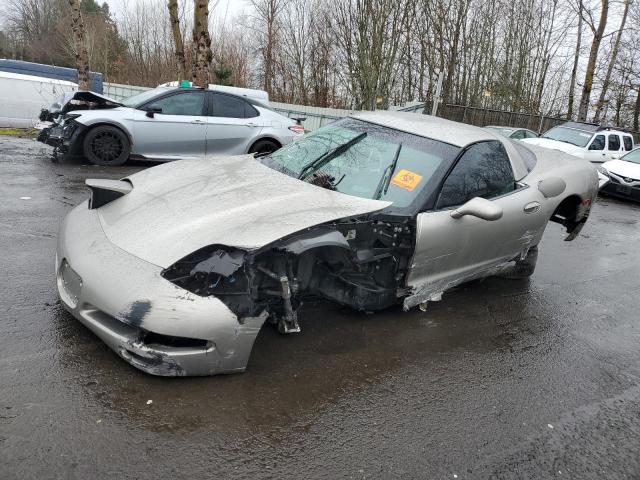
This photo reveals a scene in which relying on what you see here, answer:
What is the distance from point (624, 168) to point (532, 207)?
952 centimetres

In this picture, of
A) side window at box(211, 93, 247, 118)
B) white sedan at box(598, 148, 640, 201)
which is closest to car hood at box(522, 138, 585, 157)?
white sedan at box(598, 148, 640, 201)

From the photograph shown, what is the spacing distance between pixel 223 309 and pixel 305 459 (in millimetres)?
848

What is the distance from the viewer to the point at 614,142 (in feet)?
50.7

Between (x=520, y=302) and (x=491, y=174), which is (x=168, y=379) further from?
(x=520, y=302)

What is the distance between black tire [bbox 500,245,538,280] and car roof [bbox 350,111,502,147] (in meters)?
1.22

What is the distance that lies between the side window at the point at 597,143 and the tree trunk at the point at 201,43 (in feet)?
37.7

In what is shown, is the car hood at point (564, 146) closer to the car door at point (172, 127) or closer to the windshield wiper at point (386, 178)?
the car door at point (172, 127)

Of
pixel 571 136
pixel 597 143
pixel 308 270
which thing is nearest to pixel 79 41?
pixel 308 270

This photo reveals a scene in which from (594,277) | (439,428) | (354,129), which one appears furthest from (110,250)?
(594,277)

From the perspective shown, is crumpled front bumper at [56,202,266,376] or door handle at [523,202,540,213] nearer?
crumpled front bumper at [56,202,266,376]

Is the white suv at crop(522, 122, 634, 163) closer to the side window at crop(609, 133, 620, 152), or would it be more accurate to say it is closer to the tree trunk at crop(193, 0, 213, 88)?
the side window at crop(609, 133, 620, 152)

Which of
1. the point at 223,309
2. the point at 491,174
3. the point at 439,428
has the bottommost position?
the point at 439,428

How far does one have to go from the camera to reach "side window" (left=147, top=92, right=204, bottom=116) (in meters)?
8.30

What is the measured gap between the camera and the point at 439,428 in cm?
265
